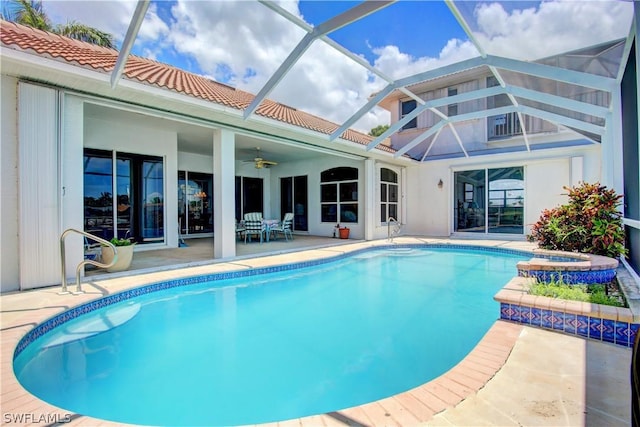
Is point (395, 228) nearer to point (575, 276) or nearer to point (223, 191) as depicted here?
point (223, 191)

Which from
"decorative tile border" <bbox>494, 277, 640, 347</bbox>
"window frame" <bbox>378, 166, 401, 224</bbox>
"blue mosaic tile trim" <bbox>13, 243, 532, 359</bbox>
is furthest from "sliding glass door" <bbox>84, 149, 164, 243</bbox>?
"decorative tile border" <bbox>494, 277, 640, 347</bbox>

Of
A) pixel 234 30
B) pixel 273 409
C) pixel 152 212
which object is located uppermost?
pixel 234 30

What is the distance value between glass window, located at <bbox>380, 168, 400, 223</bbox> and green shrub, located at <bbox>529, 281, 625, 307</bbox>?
8.43 m

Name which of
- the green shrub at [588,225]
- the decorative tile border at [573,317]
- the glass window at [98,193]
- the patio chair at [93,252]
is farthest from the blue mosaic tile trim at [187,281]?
the decorative tile border at [573,317]

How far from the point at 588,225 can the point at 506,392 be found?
185 inches

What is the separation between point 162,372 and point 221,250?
438 centimetres

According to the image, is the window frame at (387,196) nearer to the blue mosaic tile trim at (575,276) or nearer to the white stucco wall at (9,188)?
the blue mosaic tile trim at (575,276)

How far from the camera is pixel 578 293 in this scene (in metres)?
Answer: 3.42

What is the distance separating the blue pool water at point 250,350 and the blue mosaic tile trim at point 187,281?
0.27 feet

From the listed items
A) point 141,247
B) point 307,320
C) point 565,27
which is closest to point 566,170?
point 565,27

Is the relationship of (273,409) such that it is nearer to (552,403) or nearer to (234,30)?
(552,403)

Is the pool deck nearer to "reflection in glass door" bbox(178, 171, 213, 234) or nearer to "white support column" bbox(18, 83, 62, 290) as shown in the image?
"white support column" bbox(18, 83, 62, 290)

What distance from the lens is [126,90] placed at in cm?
520

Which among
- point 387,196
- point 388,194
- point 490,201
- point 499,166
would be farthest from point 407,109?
point 490,201
